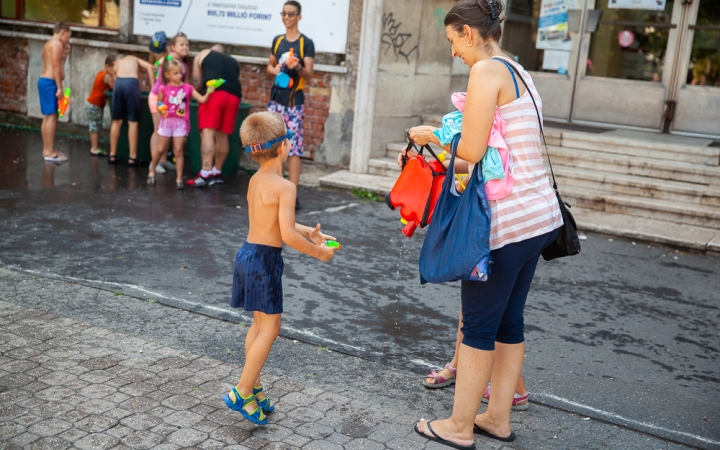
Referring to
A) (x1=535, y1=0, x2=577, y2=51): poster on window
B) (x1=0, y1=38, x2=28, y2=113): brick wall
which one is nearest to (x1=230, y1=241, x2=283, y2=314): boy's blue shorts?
(x1=535, y1=0, x2=577, y2=51): poster on window

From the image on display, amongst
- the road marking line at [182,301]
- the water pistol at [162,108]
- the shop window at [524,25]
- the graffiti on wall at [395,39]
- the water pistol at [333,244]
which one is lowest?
the road marking line at [182,301]

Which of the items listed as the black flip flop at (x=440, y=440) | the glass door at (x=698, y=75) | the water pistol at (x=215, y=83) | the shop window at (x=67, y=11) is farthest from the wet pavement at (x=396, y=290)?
the shop window at (x=67, y=11)

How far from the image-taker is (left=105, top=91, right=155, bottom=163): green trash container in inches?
429

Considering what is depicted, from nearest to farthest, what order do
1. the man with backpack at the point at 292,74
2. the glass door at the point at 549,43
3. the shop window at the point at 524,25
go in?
the man with backpack at the point at 292,74, the glass door at the point at 549,43, the shop window at the point at 524,25

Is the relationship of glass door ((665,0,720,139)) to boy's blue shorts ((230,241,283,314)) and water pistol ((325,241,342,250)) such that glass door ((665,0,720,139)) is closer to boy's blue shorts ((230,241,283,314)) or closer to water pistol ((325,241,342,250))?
water pistol ((325,241,342,250))

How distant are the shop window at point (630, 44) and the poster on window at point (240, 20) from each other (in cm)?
359

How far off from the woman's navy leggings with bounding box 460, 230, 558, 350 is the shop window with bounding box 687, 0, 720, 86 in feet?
26.3

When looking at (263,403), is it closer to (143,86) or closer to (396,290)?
(396,290)

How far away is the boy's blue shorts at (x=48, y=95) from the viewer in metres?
10.8

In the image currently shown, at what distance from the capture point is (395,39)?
10.5 m

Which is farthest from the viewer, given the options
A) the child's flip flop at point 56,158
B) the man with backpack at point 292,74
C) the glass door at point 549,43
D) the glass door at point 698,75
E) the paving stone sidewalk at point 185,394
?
the glass door at point 549,43

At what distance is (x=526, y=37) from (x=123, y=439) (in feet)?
31.3

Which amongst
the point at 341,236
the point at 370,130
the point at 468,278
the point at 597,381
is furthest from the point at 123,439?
the point at 370,130

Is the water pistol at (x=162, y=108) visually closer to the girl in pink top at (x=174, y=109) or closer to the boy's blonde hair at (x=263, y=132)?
the girl in pink top at (x=174, y=109)
